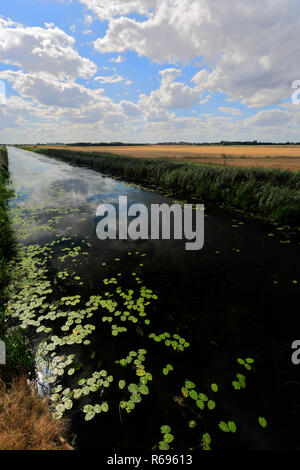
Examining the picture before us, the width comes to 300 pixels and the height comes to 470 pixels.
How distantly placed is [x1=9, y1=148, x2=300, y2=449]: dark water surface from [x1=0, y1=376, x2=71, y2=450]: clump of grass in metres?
0.30

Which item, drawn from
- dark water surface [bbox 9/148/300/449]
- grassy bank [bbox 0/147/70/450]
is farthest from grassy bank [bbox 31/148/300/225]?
grassy bank [bbox 0/147/70/450]

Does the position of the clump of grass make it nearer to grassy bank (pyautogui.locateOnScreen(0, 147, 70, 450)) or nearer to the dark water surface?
grassy bank (pyautogui.locateOnScreen(0, 147, 70, 450))

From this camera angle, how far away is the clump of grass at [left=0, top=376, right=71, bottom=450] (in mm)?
2157

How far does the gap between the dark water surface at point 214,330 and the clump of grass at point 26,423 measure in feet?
0.97

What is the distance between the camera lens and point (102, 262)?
21.7 feet

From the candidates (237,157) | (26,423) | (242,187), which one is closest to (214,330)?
(26,423)

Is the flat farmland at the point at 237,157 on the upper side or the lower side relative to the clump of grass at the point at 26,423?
upper

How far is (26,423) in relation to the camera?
7.66 feet

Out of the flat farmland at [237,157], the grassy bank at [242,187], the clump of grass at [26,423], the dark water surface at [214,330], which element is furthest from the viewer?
the flat farmland at [237,157]

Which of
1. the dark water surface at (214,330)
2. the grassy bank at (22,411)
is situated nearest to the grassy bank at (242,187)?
the dark water surface at (214,330)

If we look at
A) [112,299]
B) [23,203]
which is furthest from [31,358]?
[23,203]

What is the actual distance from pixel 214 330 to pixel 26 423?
10.9ft

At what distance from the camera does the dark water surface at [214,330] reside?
2605mm

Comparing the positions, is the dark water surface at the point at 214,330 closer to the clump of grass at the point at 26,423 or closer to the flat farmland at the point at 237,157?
the clump of grass at the point at 26,423
